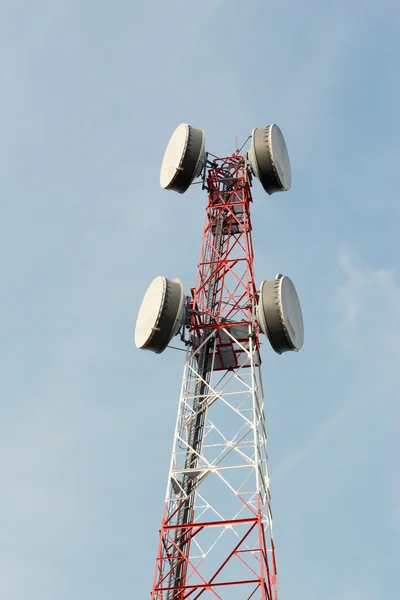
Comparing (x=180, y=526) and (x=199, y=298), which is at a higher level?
(x=199, y=298)

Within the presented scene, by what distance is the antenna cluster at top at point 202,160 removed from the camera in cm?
4159

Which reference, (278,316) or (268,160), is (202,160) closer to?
(268,160)

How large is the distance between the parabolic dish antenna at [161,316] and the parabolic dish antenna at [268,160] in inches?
335

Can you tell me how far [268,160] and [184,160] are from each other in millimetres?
4399

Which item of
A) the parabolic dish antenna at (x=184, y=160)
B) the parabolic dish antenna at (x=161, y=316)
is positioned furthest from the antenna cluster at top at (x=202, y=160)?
the parabolic dish antenna at (x=161, y=316)

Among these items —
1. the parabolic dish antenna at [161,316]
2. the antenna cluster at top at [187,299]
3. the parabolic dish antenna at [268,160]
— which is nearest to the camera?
the antenna cluster at top at [187,299]

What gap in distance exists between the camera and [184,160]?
41531mm

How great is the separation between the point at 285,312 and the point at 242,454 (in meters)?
6.63

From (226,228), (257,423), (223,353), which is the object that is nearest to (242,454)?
(257,423)

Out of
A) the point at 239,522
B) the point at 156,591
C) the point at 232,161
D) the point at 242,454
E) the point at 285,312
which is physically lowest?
the point at 156,591

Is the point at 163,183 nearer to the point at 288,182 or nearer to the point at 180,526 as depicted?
the point at 288,182

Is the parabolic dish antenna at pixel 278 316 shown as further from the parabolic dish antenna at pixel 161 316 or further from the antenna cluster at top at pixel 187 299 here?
the parabolic dish antenna at pixel 161 316

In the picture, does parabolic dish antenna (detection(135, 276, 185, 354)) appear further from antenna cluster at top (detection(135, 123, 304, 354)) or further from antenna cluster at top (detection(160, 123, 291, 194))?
antenna cluster at top (detection(160, 123, 291, 194))

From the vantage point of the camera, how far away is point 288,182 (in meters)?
43.5
